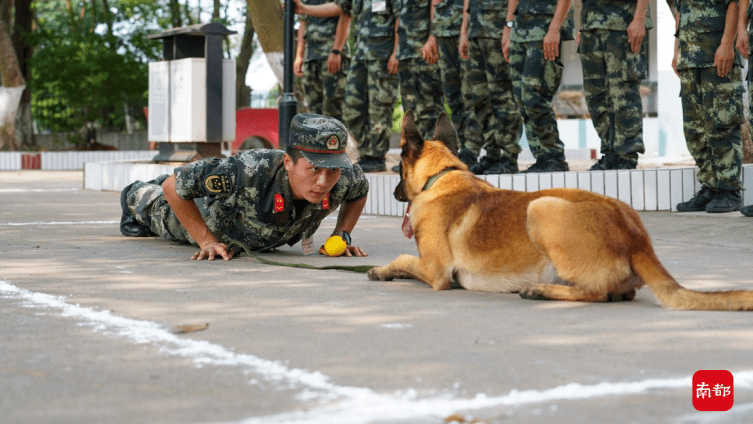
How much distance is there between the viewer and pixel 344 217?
5.89m

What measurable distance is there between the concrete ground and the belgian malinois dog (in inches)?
3.8

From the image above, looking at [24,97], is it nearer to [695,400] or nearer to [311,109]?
[311,109]

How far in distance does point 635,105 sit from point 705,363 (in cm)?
530

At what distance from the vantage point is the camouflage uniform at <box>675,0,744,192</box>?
23.5 feet

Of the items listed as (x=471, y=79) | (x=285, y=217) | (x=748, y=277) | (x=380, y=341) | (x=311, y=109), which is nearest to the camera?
(x=380, y=341)

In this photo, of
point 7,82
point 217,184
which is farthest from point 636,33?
point 7,82

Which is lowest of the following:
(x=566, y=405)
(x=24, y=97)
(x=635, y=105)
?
(x=566, y=405)

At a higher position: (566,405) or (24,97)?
(24,97)

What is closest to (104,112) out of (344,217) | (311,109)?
(311,109)

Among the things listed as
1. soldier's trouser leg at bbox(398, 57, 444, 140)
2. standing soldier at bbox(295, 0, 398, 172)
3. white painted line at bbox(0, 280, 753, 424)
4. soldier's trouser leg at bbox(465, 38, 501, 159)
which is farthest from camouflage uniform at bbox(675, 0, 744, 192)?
white painted line at bbox(0, 280, 753, 424)

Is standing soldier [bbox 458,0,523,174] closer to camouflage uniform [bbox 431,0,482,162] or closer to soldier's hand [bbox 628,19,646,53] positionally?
camouflage uniform [bbox 431,0,482,162]

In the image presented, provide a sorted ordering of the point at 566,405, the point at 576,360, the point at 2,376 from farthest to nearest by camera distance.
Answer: the point at 576,360
the point at 2,376
the point at 566,405

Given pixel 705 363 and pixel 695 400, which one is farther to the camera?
pixel 705 363

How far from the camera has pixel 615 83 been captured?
7711 mm
